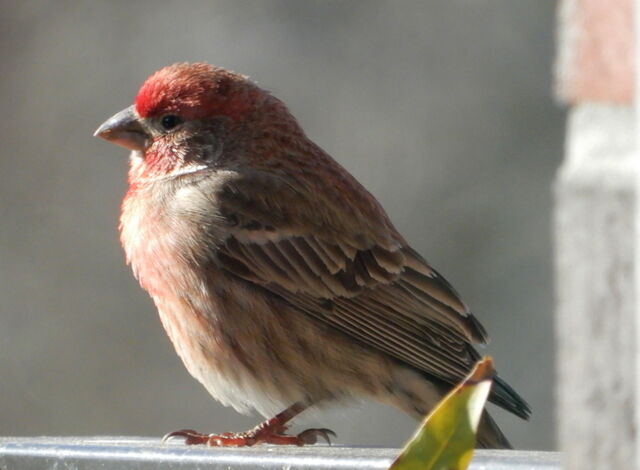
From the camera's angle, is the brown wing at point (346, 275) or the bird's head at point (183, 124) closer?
the brown wing at point (346, 275)

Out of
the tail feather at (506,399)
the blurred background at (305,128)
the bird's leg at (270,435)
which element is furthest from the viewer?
the blurred background at (305,128)

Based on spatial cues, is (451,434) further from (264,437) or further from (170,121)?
(170,121)

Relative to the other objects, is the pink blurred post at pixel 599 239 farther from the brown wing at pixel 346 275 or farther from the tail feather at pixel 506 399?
the brown wing at pixel 346 275

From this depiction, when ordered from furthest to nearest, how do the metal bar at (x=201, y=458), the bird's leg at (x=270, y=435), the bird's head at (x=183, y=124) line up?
the bird's head at (x=183, y=124) < the bird's leg at (x=270, y=435) < the metal bar at (x=201, y=458)

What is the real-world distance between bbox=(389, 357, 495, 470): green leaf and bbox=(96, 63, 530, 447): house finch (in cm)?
232

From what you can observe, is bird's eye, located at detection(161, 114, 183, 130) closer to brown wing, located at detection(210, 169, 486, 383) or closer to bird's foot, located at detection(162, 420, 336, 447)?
brown wing, located at detection(210, 169, 486, 383)

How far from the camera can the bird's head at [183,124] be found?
474 centimetres

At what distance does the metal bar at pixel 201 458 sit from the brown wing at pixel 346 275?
163 centimetres

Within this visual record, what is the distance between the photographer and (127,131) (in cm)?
480

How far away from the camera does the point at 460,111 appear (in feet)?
31.1

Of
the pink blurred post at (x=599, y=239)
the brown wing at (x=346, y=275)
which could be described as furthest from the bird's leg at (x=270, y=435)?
the pink blurred post at (x=599, y=239)

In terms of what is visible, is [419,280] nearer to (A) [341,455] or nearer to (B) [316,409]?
(B) [316,409]

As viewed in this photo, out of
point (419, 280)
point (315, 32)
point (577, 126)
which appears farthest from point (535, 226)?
point (577, 126)

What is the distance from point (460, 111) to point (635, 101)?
8.44 m
